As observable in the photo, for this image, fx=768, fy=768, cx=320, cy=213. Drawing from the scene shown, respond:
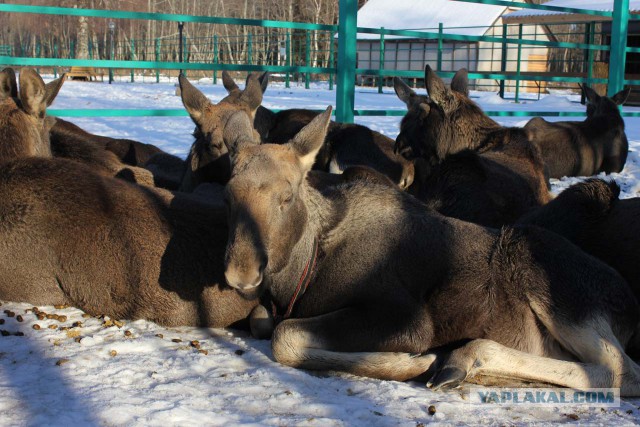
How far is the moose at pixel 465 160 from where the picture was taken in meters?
6.77

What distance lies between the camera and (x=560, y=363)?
13.8ft

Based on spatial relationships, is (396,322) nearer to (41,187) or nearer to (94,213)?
(94,213)

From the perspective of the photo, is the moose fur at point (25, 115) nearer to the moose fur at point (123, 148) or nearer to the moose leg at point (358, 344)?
the moose fur at point (123, 148)

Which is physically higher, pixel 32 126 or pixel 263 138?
pixel 32 126

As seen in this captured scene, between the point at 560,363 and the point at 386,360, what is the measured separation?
0.96 meters

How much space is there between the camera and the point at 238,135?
471 cm

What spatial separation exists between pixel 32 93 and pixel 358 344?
4000 mm

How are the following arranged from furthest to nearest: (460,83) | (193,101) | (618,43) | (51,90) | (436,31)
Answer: (436,31) < (618,43) < (460,83) < (193,101) < (51,90)

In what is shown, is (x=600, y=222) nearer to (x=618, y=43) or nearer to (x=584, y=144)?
(x=584, y=144)

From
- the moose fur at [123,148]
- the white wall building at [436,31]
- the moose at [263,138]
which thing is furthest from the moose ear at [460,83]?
the white wall building at [436,31]

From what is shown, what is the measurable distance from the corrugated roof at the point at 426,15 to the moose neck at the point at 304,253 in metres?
38.8

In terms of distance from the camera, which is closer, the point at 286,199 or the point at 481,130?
the point at 286,199

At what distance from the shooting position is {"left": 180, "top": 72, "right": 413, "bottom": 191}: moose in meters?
7.07

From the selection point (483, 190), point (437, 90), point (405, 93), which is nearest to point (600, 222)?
point (483, 190)
